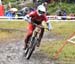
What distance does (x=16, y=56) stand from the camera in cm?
1247

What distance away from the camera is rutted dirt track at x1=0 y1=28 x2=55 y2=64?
11.6 metres

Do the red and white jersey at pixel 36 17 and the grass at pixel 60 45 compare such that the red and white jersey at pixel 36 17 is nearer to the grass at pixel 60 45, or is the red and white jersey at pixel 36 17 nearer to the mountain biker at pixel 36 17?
the mountain biker at pixel 36 17

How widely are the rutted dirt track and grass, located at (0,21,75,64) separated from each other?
41 centimetres

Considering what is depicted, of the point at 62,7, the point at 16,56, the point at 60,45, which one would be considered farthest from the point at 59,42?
the point at 62,7

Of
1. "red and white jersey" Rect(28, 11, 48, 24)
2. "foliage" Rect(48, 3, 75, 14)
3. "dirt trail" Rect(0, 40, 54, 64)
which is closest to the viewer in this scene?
"dirt trail" Rect(0, 40, 54, 64)

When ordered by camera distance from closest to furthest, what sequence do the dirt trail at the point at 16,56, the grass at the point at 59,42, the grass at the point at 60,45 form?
the dirt trail at the point at 16,56
the grass at the point at 60,45
the grass at the point at 59,42

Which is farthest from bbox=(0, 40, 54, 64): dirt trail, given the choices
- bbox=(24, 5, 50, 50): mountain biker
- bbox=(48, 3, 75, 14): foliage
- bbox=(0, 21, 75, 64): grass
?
bbox=(48, 3, 75, 14): foliage

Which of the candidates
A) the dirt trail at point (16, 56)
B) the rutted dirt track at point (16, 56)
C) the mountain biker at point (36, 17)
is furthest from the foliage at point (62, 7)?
the mountain biker at point (36, 17)

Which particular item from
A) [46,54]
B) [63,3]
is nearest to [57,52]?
[46,54]

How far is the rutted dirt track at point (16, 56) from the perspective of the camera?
1162cm

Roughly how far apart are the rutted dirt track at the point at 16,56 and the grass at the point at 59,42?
1.34 ft

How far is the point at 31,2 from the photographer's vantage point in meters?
34.5

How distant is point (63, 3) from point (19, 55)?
2086cm

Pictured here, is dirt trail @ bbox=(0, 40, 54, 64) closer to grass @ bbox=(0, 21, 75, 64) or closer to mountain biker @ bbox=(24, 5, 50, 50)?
grass @ bbox=(0, 21, 75, 64)
